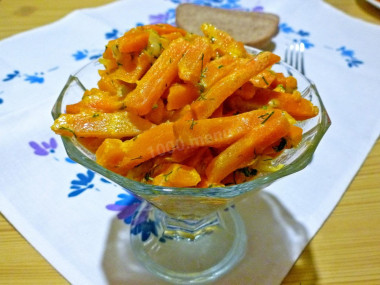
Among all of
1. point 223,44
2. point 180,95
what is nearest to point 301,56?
point 223,44

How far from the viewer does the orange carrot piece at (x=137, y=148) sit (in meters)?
0.79

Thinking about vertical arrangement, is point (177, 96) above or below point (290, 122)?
above

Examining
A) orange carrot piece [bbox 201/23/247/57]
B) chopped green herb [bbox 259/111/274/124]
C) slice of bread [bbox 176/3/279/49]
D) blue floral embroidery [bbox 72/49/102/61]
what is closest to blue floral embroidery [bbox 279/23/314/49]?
slice of bread [bbox 176/3/279/49]

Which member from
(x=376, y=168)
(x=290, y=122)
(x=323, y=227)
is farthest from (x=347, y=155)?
(x=290, y=122)

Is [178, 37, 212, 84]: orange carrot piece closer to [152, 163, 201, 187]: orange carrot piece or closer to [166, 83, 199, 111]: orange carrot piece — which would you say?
[166, 83, 199, 111]: orange carrot piece

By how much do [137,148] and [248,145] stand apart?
0.24 m

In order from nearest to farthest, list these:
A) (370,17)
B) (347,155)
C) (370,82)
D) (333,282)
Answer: (333,282)
(347,155)
(370,82)
(370,17)

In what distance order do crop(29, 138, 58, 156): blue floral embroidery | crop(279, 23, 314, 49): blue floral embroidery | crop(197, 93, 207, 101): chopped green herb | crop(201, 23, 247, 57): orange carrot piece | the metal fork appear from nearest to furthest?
crop(197, 93, 207, 101): chopped green herb → crop(201, 23, 247, 57): orange carrot piece → crop(29, 138, 58, 156): blue floral embroidery → the metal fork → crop(279, 23, 314, 49): blue floral embroidery

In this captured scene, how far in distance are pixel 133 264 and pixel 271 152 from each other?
0.53 metres

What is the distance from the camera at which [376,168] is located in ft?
4.42

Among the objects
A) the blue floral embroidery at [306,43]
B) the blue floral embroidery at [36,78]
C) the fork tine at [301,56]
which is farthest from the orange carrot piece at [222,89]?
the blue floral embroidery at [306,43]

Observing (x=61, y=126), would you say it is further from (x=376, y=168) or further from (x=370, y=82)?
(x=370, y=82)

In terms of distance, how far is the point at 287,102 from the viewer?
92 centimetres

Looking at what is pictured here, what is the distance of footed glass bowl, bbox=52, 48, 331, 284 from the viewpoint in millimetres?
797
